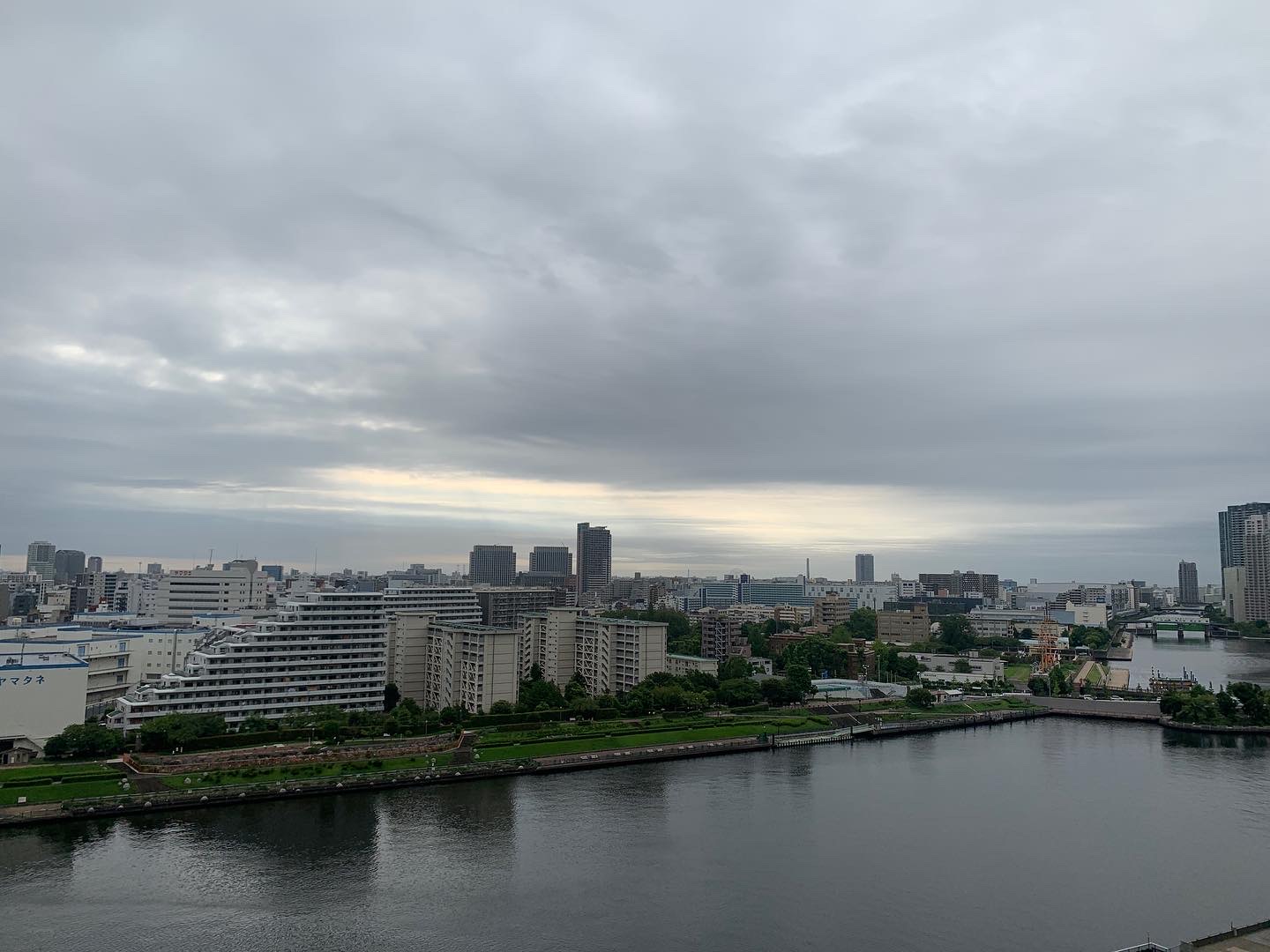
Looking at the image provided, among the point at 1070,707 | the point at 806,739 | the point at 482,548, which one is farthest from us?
the point at 482,548

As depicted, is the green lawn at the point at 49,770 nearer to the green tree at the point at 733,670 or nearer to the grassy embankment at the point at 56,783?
the grassy embankment at the point at 56,783

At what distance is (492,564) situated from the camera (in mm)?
124438

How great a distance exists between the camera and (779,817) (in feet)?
73.3

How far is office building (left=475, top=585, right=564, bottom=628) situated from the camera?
61.9 m

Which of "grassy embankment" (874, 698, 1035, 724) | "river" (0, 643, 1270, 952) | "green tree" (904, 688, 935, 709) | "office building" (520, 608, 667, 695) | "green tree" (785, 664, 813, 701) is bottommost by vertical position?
"grassy embankment" (874, 698, 1035, 724)

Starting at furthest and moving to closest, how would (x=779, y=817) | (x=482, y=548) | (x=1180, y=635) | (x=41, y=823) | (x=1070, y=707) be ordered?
(x=482, y=548), (x=1180, y=635), (x=1070, y=707), (x=779, y=817), (x=41, y=823)

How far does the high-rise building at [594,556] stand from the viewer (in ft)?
445

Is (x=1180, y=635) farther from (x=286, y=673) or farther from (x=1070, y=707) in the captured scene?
(x=286, y=673)

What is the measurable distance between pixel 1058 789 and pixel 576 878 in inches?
642

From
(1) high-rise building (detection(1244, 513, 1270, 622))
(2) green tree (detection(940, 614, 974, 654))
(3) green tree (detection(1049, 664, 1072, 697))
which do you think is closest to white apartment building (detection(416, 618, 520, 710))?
(3) green tree (detection(1049, 664, 1072, 697))

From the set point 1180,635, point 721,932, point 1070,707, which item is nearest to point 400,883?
point 721,932

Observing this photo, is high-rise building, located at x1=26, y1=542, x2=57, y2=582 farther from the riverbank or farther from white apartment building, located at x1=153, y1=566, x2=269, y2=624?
the riverbank

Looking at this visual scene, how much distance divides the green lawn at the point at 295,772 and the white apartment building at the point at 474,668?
666 cm

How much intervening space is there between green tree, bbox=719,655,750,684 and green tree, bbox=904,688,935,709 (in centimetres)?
810
